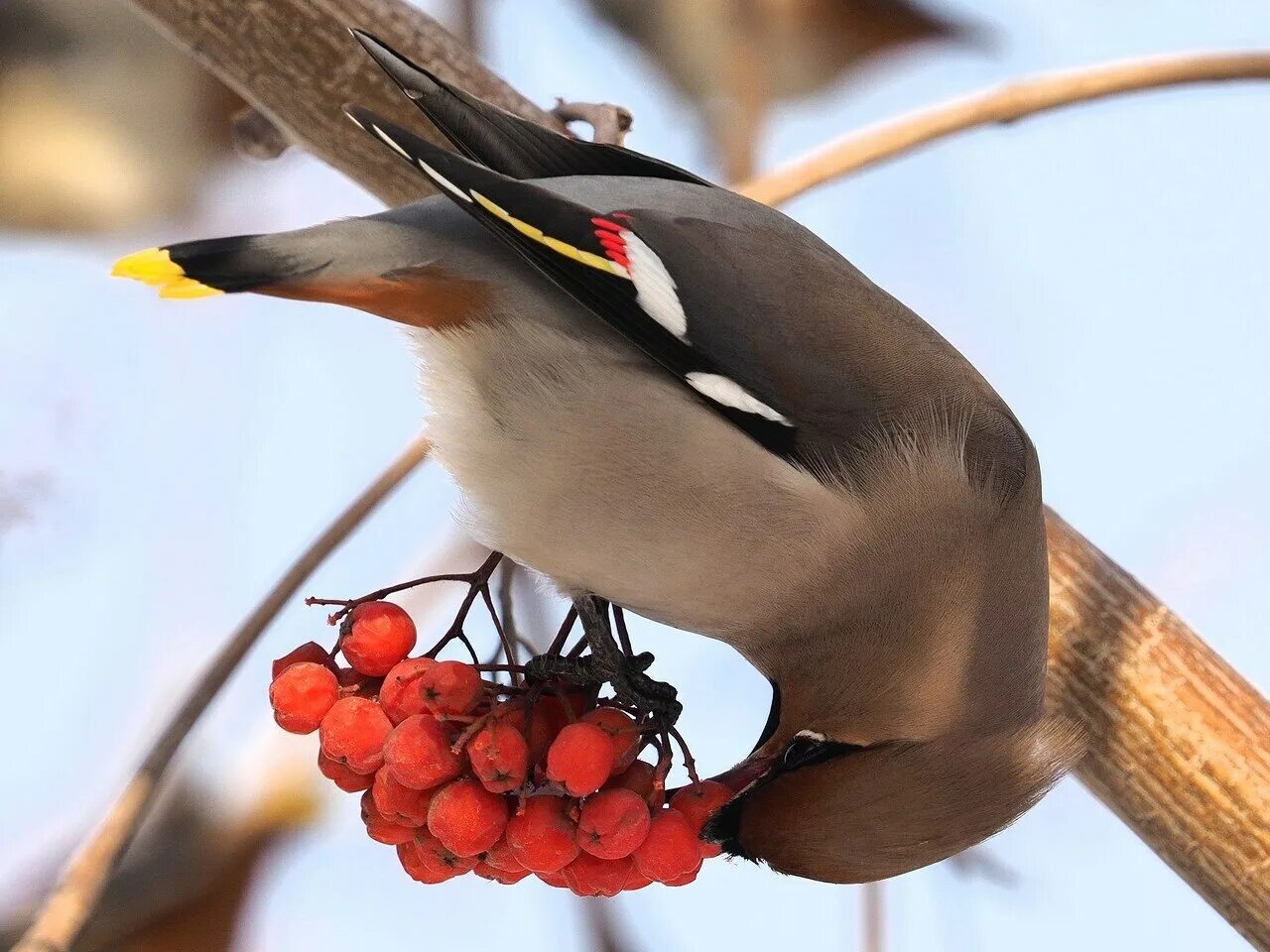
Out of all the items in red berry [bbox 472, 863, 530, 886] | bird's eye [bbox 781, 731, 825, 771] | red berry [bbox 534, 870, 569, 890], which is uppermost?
bird's eye [bbox 781, 731, 825, 771]

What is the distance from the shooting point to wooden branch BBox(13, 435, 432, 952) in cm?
172

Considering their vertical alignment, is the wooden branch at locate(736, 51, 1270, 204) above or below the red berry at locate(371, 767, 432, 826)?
above

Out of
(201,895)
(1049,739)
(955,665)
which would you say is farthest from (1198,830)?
(201,895)

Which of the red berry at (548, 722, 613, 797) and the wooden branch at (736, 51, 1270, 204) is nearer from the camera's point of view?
the red berry at (548, 722, 613, 797)

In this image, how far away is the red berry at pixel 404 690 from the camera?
153 cm

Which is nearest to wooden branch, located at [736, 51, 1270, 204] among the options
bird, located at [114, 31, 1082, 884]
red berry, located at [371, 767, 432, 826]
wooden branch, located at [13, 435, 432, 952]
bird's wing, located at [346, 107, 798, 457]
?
bird, located at [114, 31, 1082, 884]

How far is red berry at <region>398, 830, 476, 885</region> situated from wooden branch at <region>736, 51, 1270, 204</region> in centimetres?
108

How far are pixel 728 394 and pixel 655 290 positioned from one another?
5.6 inches

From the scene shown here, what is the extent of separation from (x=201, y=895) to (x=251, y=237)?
1.92 meters

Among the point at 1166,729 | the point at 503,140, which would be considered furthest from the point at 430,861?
the point at 1166,729

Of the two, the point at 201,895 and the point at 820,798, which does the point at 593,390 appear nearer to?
the point at 820,798

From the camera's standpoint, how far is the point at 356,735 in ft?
5.08

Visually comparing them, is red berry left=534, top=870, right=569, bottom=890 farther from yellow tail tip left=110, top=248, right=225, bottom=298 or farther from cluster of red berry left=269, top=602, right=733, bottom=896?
yellow tail tip left=110, top=248, right=225, bottom=298

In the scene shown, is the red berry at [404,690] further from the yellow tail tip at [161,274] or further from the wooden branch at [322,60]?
the wooden branch at [322,60]
